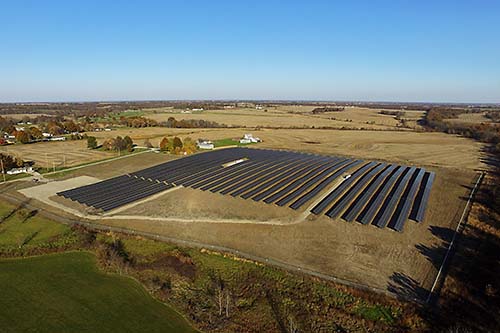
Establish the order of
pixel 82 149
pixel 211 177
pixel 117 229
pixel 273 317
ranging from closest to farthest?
pixel 273 317
pixel 117 229
pixel 211 177
pixel 82 149

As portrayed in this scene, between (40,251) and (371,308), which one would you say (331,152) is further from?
(40,251)

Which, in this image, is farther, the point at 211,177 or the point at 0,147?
the point at 0,147

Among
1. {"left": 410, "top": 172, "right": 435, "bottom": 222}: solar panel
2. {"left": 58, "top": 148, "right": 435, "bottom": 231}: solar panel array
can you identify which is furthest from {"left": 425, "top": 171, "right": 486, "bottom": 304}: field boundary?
{"left": 58, "top": 148, "right": 435, "bottom": 231}: solar panel array

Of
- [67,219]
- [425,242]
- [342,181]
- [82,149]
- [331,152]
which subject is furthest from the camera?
[82,149]

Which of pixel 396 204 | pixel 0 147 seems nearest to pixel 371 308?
pixel 396 204

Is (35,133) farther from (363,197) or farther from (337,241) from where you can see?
(337,241)

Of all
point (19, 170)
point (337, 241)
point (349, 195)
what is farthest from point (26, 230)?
point (349, 195)

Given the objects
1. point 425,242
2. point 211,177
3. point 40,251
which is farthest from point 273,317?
point 211,177
